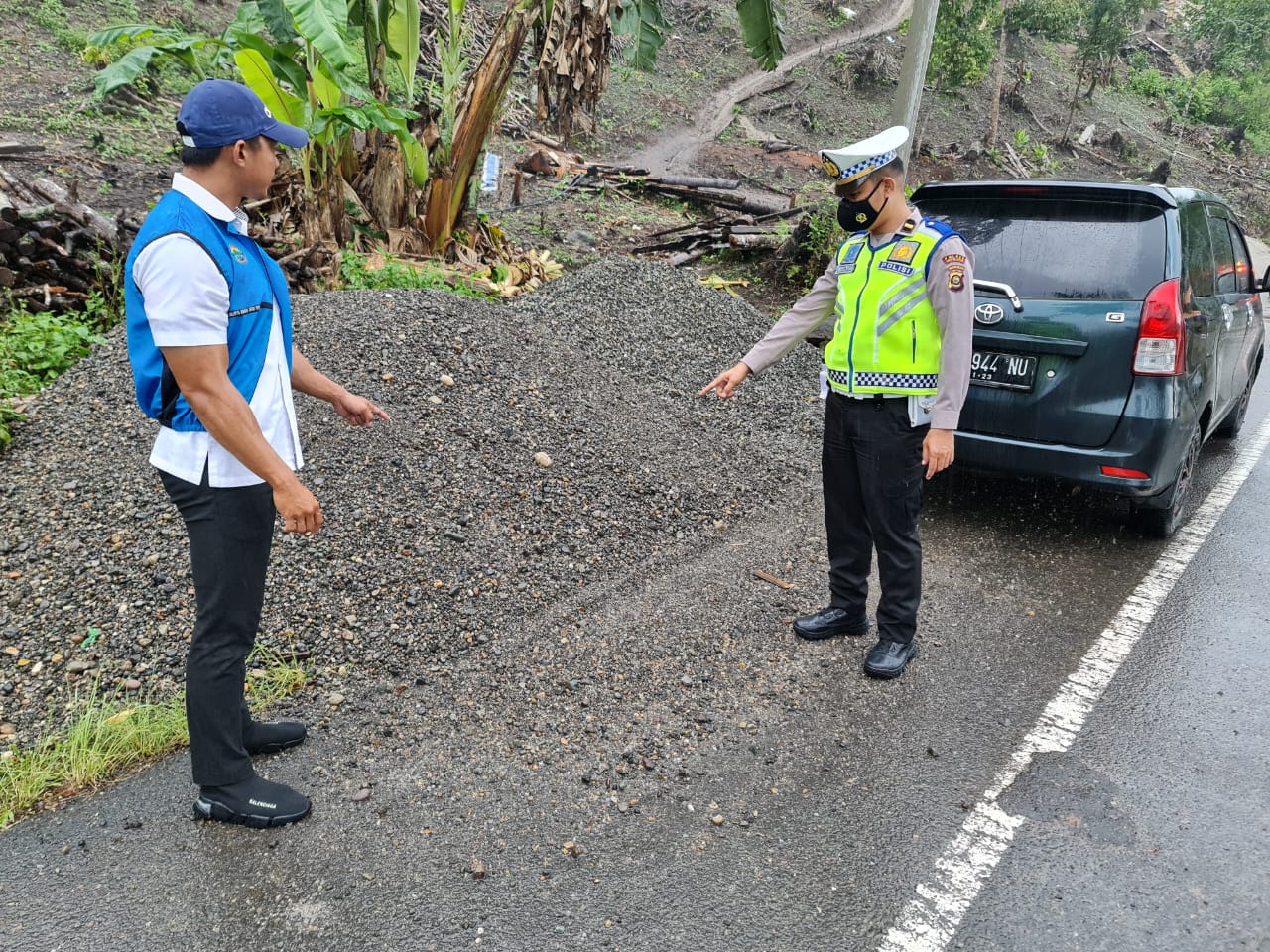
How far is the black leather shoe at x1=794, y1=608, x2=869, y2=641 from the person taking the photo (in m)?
4.04

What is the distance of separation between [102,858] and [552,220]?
11.6 metres

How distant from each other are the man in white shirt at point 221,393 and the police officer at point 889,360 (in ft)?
6.40

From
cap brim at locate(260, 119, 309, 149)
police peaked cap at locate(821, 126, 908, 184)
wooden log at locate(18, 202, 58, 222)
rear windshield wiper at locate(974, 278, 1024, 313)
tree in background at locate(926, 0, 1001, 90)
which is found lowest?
wooden log at locate(18, 202, 58, 222)

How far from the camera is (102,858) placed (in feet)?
8.79

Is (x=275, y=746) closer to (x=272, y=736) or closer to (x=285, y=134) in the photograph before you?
(x=272, y=736)

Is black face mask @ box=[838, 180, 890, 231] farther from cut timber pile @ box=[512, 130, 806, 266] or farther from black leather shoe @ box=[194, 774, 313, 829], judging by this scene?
cut timber pile @ box=[512, 130, 806, 266]

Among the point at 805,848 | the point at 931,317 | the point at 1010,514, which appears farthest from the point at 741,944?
the point at 1010,514

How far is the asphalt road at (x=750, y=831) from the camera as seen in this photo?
249 centimetres

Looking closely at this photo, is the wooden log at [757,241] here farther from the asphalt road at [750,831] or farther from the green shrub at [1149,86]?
the green shrub at [1149,86]

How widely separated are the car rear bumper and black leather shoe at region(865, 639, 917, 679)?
5.02 ft

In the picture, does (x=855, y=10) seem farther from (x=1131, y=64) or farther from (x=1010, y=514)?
(x=1010, y=514)

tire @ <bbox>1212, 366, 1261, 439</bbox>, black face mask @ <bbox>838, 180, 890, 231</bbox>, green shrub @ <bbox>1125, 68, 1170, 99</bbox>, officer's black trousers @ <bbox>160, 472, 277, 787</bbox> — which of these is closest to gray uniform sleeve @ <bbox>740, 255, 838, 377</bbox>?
black face mask @ <bbox>838, 180, 890, 231</bbox>

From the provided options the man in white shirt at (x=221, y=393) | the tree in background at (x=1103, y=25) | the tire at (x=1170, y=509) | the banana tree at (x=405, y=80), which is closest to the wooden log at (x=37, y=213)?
the banana tree at (x=405, y=80)

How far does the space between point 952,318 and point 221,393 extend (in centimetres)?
250
